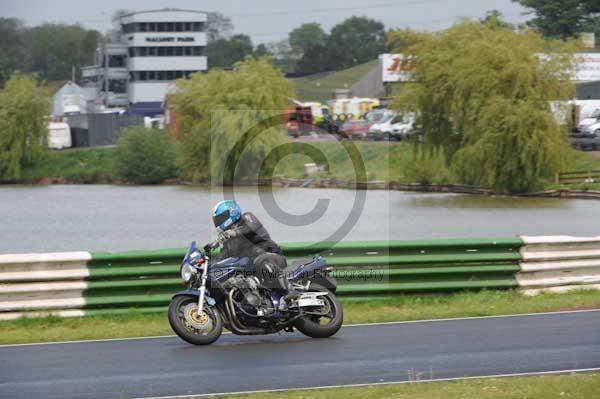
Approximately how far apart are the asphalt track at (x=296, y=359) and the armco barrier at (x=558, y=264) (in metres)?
2.24

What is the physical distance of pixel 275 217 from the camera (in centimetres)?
5184

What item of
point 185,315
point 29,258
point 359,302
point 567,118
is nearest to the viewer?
point 185,315

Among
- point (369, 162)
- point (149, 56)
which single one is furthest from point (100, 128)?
point (149, 56)

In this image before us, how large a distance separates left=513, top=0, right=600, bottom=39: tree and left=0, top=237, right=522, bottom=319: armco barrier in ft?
347

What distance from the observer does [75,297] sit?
14.7 metres

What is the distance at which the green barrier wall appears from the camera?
14922 millimetres

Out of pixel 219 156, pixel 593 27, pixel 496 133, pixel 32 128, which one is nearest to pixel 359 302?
pixel 496 133

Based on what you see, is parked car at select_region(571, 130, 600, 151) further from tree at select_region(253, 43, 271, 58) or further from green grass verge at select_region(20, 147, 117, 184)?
tree at select_region(253, 43, 271, 58)

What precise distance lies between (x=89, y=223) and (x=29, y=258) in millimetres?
34152

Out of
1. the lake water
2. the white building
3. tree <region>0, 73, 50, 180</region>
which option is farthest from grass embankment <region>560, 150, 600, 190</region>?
the white building

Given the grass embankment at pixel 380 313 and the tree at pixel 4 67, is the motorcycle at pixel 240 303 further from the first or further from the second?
the tree at pixel 4 67

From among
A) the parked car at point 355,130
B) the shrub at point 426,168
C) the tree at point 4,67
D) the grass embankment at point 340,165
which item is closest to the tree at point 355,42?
the tree at point 4,67

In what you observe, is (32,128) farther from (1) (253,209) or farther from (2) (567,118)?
(2) (567,118)

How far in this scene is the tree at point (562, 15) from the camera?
118 metres
